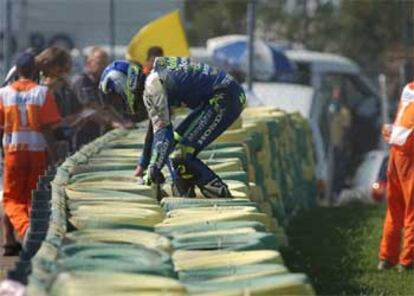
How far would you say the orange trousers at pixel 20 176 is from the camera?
13969 mm

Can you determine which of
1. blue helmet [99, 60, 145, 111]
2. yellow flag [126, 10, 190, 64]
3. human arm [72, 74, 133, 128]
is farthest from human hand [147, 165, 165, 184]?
yellow flag [126, 10, 190, 64]

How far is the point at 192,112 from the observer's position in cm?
1215

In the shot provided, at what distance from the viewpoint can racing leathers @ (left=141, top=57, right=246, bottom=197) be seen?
37.8 feet

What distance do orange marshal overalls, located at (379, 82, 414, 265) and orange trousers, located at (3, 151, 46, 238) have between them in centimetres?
297

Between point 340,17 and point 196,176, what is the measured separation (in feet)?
122

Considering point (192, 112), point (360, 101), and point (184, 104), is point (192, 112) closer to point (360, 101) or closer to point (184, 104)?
point (184, 104)

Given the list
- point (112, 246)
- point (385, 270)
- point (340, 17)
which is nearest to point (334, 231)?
point (385, 270)

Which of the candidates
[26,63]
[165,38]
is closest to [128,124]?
[26,63]

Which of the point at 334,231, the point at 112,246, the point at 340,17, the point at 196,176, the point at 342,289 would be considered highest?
the point at 112,246

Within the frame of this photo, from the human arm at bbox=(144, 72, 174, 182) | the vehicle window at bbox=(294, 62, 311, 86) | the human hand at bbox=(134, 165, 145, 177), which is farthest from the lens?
the vehicle window at bbox=(294, 62, 311, 86)

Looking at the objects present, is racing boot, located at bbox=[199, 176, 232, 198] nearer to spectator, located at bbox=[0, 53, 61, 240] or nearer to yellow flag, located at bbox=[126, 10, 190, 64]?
spectator, located at bbox=[0, 53, 61, 240]

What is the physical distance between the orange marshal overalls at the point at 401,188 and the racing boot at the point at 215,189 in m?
2.06

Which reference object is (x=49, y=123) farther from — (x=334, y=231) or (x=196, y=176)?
(x=334, y=231)

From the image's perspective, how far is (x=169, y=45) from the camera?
70.9ft
